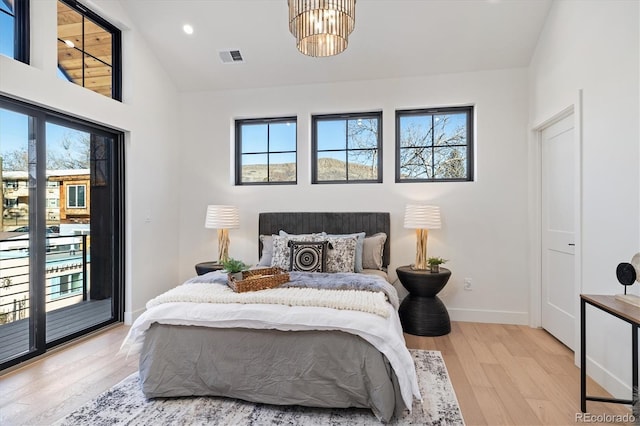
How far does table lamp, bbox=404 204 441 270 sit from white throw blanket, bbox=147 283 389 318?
4.53 ft

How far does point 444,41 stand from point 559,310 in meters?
2.88

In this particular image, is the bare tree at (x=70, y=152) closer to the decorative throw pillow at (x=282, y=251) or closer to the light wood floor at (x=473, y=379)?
the light wood floor at (x=473, y=379)

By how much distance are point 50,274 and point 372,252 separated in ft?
9.80

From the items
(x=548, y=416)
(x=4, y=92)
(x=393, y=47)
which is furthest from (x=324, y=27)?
(x=548, y=416)

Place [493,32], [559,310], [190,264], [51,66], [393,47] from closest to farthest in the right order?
[51,66] < [559,310] < [493,32] < [393,47] < [190,264]

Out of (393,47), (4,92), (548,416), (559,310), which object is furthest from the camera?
(393,47)

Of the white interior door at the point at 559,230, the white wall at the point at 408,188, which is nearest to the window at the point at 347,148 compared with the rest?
the white wall at the point at 408,188

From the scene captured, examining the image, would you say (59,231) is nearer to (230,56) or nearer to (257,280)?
(257,280)

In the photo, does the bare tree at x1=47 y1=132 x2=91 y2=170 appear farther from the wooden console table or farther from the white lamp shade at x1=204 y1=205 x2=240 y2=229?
the wooden console table

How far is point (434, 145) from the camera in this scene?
13.2 ft

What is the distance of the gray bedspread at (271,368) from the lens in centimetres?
194

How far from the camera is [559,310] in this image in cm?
317

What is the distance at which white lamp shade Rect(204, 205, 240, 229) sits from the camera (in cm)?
395

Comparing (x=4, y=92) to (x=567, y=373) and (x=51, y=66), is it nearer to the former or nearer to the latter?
(x=51, y=66)
